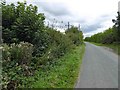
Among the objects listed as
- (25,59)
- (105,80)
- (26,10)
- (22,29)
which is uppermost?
(26,10)

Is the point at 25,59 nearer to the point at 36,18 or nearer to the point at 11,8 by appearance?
the point at 36,18

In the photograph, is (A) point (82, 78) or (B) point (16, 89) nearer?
(B) point (16, 89)

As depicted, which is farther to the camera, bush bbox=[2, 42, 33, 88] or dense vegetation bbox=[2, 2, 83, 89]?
dense vegetation bbox=[2, 2, 83, 89]

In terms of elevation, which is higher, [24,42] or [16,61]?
[24,42]

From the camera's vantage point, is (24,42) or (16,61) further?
(24,42)

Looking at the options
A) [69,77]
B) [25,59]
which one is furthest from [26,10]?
[69,77]

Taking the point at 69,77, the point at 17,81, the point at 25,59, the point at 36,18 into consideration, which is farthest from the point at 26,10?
the point at 17,81

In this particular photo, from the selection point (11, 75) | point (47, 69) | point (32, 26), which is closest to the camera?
point (11, 75)

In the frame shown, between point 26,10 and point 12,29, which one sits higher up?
point 26,10

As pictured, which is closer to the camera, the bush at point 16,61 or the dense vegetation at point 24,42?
the bush at point 16,61

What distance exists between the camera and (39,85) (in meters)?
7.63

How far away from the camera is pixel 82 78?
9.57 metres

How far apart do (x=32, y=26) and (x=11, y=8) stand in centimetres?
180

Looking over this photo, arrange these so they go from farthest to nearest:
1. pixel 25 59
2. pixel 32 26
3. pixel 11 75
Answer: pixel 32 26
pixel 25 59
pixel 11 75
